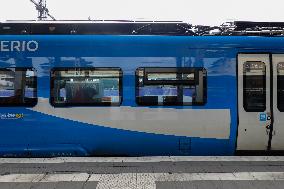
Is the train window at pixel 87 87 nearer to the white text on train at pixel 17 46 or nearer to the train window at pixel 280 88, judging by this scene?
the white text on train at pixel 17 46

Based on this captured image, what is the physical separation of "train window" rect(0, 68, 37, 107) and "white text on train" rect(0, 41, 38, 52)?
1.36 feet

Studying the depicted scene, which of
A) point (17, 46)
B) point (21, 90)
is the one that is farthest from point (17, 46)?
point (21, 90)

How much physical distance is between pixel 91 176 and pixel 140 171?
922 mm

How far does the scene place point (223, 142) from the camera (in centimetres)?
842

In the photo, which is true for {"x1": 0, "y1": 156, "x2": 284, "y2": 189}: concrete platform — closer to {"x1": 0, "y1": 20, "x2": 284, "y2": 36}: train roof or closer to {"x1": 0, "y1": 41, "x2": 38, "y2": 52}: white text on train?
{"x1": 0, "y1": 41, "x2": 38, "y2": 52}: white text on train

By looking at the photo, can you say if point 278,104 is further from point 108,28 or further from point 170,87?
point 108,28

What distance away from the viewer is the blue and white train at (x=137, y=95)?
8.29 metres

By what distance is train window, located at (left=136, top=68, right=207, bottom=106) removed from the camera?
8.30 meters

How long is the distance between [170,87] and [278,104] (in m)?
2.28

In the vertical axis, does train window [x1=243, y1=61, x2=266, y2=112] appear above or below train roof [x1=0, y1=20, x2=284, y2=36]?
below

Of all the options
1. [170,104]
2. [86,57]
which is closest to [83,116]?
[86,57]

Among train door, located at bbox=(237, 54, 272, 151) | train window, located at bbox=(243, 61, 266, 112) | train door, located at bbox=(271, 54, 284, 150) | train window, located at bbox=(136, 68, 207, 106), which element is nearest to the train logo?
train window, located at bbox=(136, 68, 207, 106)

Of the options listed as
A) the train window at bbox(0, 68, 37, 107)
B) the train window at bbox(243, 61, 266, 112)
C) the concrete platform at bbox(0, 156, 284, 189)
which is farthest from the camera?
the train window at bbox(243, 61, 266, 112)

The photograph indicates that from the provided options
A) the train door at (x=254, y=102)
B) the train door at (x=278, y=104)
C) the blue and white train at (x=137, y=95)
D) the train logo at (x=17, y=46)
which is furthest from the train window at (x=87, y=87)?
the train door at (x=278, y=104)
